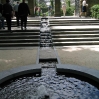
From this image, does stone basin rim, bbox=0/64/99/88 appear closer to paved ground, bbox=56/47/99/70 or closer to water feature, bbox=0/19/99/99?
water feature, bbox=0/19/99/99

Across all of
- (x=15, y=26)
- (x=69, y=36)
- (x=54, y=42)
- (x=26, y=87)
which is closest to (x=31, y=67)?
(x=26, y=87)

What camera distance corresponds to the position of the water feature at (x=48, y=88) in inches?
204

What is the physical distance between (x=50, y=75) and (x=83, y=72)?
1.14 m

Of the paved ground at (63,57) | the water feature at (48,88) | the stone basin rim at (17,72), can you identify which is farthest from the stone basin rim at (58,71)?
the paved ground at (63,57)

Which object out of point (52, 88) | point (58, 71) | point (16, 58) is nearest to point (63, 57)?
point (58, 71)

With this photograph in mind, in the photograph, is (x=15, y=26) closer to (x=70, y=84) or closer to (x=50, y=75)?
(x=50, y=75)

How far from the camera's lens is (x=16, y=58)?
8484mm

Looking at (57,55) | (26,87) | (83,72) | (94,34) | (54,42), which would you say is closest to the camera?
(26,87)

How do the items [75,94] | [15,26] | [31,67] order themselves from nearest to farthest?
[75,94] < [31,67] < [15,26]

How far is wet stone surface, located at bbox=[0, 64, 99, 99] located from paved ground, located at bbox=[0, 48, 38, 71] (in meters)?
1.30

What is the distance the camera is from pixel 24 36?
11641 millimetres

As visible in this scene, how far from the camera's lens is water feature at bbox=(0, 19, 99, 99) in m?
5.18

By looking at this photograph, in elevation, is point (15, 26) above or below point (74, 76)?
above

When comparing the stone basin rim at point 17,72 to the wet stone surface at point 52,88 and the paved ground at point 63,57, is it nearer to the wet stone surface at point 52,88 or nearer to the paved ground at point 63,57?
the wet stone surface at point 52,88
